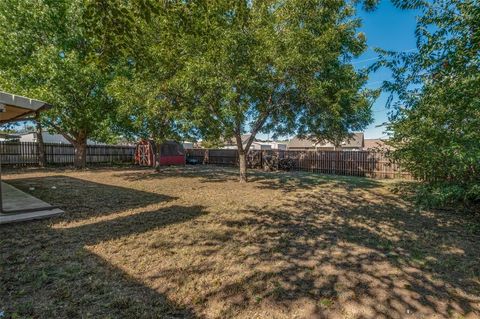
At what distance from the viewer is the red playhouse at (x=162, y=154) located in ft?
63.5

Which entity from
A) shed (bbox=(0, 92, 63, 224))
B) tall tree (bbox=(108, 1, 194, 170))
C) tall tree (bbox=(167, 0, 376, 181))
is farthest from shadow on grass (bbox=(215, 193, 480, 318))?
tall tree (bbox=(108, 1, 194, 170))

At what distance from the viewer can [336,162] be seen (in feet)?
51.7

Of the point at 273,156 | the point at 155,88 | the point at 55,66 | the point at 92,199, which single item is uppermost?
the point at 55,66

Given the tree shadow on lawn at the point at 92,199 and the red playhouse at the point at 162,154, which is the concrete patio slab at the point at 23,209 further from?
the red playhouse at the point at 162,154

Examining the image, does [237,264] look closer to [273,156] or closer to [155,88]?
[155,88]

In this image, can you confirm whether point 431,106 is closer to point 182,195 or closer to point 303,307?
point 303,307

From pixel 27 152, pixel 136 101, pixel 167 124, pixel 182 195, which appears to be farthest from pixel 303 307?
pixel 27 152

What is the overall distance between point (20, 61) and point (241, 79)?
40.3 feet

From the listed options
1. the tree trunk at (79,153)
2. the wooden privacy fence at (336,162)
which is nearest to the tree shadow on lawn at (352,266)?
the wooden privacy fence at (336,162)

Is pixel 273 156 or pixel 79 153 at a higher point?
pixel 79 153

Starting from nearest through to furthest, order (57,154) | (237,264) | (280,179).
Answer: (237,264) → (280,179) → (57,154)

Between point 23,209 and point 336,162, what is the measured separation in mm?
14835

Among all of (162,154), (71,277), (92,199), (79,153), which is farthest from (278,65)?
(162,154)

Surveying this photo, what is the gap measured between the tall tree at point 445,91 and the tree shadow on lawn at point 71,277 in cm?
366
